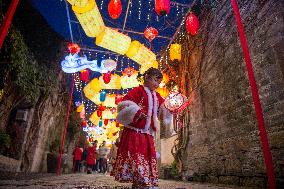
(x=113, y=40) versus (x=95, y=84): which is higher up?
(x=113, y=40)

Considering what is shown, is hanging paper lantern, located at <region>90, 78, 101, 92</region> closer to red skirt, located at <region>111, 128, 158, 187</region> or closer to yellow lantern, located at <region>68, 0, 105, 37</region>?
yellow lantern, located at <region>68, 0, 105, 37</region>

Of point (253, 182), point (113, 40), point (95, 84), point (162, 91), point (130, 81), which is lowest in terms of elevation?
point (253, 182)

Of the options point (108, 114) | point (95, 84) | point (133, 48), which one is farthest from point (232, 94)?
point (108, 114)

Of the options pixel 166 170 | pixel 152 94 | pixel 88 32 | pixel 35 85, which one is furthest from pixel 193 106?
pixel 35 85

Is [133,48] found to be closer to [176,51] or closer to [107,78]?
[176,51]

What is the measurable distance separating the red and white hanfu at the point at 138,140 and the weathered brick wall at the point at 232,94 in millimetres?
2495

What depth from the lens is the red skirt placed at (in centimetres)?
355

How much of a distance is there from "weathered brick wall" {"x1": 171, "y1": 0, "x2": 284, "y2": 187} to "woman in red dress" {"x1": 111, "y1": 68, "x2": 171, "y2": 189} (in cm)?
234

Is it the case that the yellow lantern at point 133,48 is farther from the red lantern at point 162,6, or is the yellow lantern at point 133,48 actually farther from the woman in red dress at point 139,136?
the woman in red dress at point 139,136

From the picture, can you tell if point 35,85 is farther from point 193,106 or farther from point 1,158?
point 193,106

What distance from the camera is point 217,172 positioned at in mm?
6754

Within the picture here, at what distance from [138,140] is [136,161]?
0.32 m

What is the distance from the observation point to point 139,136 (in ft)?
12.5

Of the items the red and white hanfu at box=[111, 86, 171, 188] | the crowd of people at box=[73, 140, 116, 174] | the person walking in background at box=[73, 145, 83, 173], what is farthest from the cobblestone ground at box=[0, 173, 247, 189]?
the person walking in background at box=[73, 145, 83, 173]
